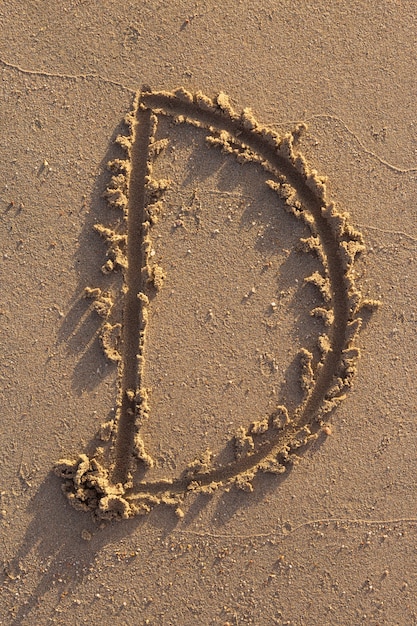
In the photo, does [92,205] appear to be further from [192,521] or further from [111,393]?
[192,521]

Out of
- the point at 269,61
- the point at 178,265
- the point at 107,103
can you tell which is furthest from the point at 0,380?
the point at 269,61

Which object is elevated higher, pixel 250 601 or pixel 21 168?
pixel 21 168

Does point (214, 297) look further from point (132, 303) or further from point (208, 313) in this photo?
point (132, 303)
